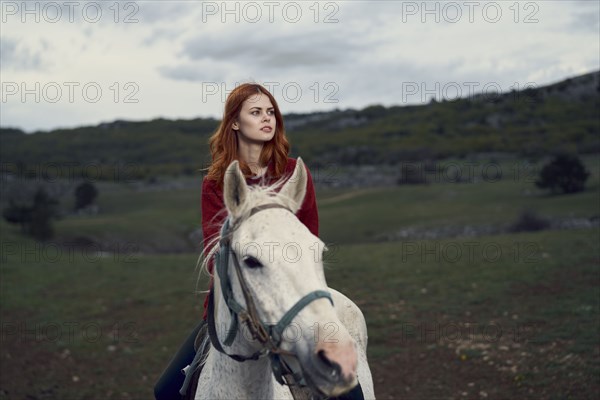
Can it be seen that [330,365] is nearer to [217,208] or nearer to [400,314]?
[217,208]

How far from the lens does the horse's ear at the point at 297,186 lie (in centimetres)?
339

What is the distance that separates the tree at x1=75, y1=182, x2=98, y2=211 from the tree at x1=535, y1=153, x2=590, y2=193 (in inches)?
1353

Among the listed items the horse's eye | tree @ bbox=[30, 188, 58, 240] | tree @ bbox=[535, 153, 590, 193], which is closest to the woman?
the horse's eye

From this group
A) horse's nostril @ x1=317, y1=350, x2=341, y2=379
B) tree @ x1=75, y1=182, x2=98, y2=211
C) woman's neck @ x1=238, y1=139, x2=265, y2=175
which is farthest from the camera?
tree @ x1=75, y1=182, x2=98, y2=211

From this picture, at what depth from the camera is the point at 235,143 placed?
4203 millimetres

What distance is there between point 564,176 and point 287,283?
3519 centimetres

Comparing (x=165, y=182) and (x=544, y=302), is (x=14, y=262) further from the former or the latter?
(x=165, y=182)

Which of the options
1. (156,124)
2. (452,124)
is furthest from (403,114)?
(156,124)

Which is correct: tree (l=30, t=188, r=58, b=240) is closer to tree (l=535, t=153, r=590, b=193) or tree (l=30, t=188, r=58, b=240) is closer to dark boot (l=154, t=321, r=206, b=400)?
tree (l=535, t=153, r=590, b=193)

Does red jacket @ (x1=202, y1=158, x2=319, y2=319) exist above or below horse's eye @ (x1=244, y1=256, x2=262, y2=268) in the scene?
above

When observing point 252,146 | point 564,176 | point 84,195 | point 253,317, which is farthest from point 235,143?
point 84,195

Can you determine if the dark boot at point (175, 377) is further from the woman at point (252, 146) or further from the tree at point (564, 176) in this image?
the tree at point (564, 176)

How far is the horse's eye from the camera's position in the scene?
9.84 ft

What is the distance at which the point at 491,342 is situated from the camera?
11.9 meters
